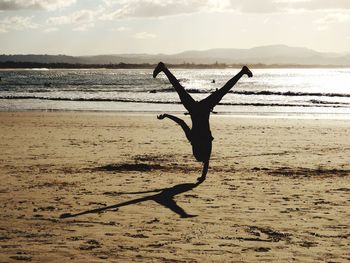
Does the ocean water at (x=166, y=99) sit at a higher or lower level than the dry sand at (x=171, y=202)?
higher

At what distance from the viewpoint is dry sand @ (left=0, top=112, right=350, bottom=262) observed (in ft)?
19.6

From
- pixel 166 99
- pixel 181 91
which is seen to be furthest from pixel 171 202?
pixel 166 99

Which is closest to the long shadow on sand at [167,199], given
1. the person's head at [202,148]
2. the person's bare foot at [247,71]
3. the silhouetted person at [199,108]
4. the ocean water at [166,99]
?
the person's head at [202,148]

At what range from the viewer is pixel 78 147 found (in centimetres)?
1514

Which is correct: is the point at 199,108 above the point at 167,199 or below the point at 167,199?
above

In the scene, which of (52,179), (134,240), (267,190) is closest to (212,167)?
(267,190)

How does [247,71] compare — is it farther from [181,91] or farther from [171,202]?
[171,202]

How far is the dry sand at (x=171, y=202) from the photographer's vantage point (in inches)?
235

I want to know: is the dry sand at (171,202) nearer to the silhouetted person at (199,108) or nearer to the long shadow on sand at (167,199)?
the long shadow on sand at (167,199)

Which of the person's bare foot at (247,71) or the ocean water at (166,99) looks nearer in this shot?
the person's bare foot at (247,71)

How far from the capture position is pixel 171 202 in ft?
27.5

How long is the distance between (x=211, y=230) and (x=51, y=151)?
27.5ft

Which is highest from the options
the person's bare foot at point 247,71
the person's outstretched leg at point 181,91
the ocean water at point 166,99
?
the person's bare foot at point 247,71

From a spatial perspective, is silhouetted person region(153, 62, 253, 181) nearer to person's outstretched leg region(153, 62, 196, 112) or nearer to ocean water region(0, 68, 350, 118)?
person's outstretched leg region(153, 62, 196, 112)
